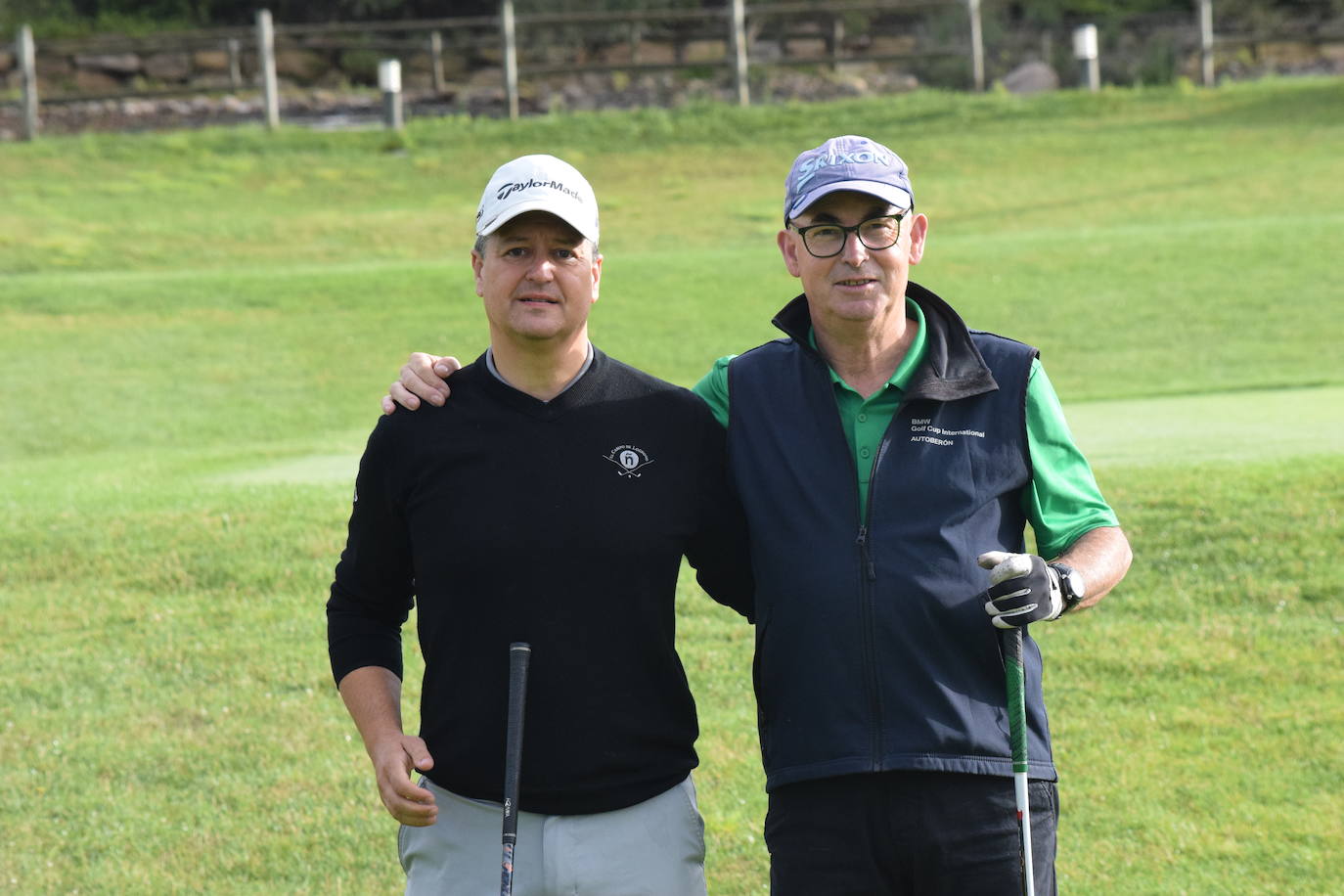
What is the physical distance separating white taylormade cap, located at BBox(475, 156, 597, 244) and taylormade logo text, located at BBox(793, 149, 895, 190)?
0.48 m

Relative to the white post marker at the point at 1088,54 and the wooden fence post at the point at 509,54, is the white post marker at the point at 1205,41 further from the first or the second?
the wooden fence post at the point at 509,54

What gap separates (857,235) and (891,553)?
73 cm

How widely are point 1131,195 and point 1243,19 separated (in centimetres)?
1723

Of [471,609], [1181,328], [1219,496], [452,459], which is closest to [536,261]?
[452,459]

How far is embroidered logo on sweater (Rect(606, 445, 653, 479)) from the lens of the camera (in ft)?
12.4

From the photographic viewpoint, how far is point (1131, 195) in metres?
21.4

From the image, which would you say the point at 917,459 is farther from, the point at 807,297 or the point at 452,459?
the point at 452,459

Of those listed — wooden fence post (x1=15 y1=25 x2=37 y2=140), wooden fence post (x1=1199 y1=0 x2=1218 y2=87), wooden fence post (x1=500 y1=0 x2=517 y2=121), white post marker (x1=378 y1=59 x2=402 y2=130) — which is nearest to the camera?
wooden fence post (x1=15 y1=25 x2=37 y2=140)

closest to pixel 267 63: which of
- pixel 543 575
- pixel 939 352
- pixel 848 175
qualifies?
pixel 848 175

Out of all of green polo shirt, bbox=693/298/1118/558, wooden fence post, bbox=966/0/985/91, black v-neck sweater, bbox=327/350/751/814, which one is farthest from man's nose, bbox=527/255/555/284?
wooden fence post, bbox=966/0/985/91

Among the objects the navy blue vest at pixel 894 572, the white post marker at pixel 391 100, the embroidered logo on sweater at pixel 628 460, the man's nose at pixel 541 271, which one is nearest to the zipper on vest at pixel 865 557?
the navy blue vest at pixel 894 572

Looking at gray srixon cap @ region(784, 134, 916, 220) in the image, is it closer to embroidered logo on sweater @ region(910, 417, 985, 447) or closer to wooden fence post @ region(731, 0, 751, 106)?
embroidered logo on sweater @ region(910, 417, 985, 447)

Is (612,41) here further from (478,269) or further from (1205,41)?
(478,269)

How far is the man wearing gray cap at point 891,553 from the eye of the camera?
11.9 ft
